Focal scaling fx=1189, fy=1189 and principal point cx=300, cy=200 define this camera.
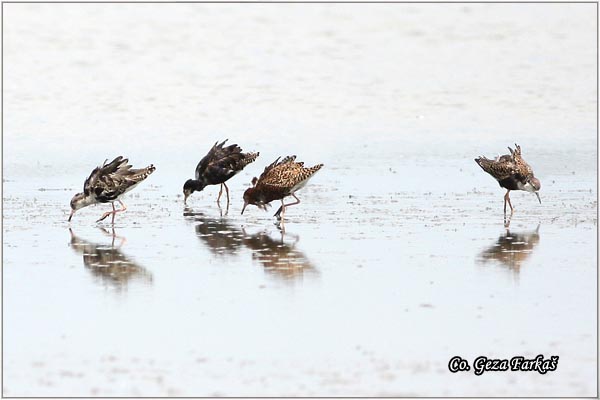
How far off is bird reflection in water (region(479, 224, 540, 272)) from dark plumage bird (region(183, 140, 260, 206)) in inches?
210

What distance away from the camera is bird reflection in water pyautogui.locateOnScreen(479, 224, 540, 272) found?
46.1 ft

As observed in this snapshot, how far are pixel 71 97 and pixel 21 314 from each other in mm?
18233

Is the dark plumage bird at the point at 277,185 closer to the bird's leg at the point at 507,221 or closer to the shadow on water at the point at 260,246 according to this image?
the shadow on water at the point at 260,246

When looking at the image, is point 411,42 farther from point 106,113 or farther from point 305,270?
point 305,270

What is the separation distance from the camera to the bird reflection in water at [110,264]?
521 inches

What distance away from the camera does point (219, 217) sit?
17859 millimetres

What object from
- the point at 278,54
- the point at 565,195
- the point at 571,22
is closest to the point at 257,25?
the point at 278,54

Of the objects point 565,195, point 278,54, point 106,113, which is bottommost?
point 565,195

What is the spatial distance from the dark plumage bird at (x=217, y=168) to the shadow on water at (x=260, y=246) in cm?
158

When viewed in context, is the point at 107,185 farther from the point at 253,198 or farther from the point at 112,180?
the point at 253,198

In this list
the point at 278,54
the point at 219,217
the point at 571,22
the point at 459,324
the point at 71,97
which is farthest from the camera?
the point at 571,22

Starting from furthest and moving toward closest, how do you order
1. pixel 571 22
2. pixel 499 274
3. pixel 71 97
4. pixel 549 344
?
pixel 571 22, pixel 71 97, pixel 499 274, pixel 549 344

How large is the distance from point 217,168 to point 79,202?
2888mm

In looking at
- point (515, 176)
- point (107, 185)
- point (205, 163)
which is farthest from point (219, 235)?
point (515, 176)
